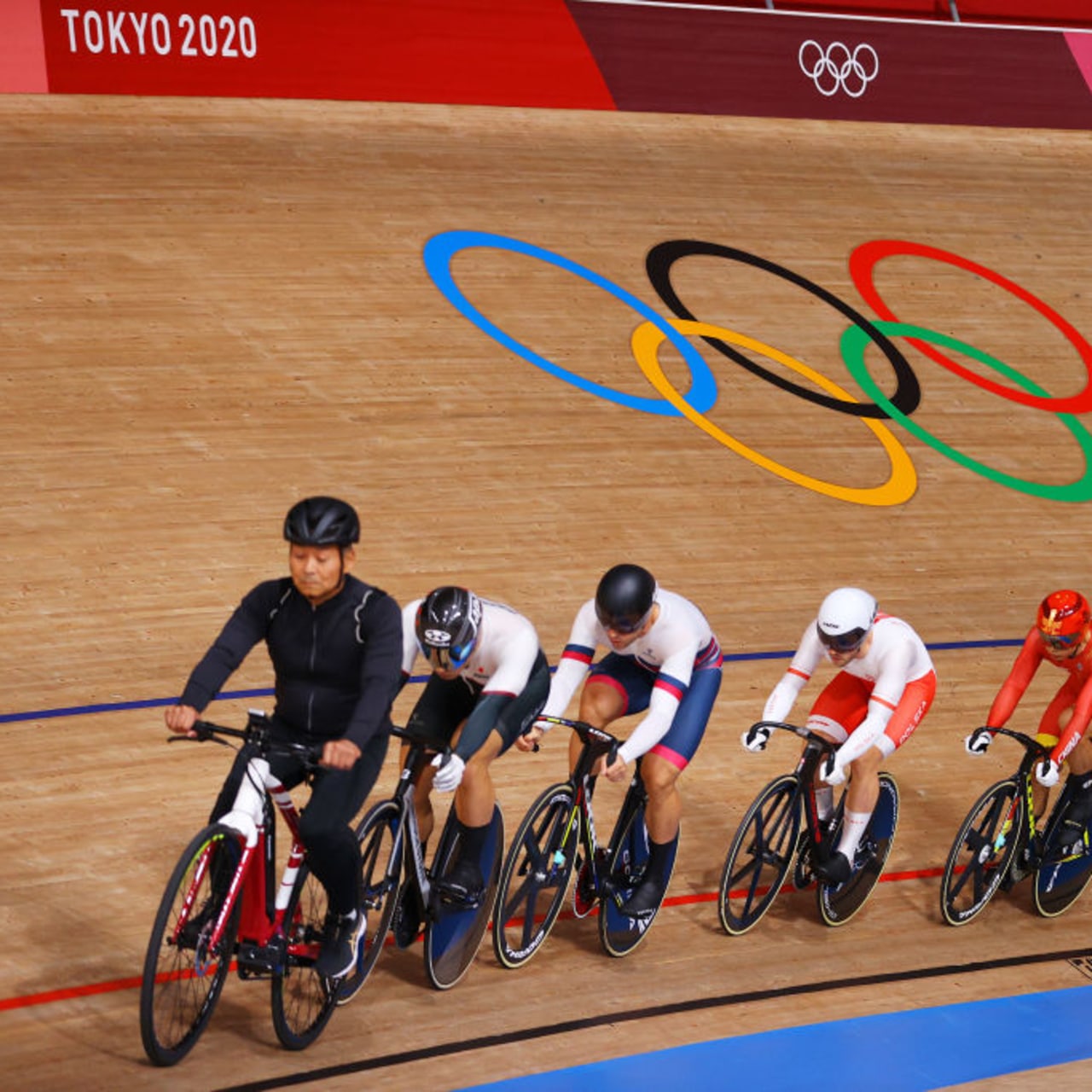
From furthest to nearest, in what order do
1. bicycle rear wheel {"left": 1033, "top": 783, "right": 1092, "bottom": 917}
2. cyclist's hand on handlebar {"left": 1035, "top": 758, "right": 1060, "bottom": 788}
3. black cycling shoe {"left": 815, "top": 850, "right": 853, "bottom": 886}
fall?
bicycle rear wheel {"left": 1033, "top": 783, "right": 1092, "bottom": 917}, cyclist's hand on handlebar {"left": 1035, "top": 758, "right": 1060, "bottom": 788}, black cycling shoe {"left": 815, "top": 850, "right": 853, "bottom": 886}

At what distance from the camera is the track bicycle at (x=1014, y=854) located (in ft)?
16.8

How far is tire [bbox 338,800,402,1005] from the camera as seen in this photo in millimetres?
3973

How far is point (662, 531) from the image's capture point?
741 centimetres

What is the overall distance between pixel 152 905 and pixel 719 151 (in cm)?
710

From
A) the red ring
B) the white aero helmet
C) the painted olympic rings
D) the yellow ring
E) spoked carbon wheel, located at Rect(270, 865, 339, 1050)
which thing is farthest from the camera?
the red ring

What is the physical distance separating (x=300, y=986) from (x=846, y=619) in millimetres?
1847

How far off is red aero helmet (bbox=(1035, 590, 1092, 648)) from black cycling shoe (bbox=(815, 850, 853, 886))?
0.95m

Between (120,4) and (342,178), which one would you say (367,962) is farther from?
(120,4)

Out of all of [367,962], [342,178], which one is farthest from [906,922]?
[342,178]

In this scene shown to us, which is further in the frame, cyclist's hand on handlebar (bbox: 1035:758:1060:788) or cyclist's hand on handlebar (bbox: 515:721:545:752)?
cyclist's hand on handlebar (bbox: 1035:758:1060:788)

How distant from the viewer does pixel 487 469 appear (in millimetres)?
Answer: 7527

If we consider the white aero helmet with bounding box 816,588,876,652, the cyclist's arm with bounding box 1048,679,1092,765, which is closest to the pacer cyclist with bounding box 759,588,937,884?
the white aero helmet with bounding box 816,588,876,652

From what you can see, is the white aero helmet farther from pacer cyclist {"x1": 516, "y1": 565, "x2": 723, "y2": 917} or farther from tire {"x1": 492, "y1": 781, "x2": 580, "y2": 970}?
tire {"x1": 492, "y1": 781, "x2": 580, "y2": 970}

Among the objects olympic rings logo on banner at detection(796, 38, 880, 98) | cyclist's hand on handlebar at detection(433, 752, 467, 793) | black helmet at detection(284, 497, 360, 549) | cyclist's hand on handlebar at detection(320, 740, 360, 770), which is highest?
olympic rings logo on banner at detection(796, 38, 880, 98)
